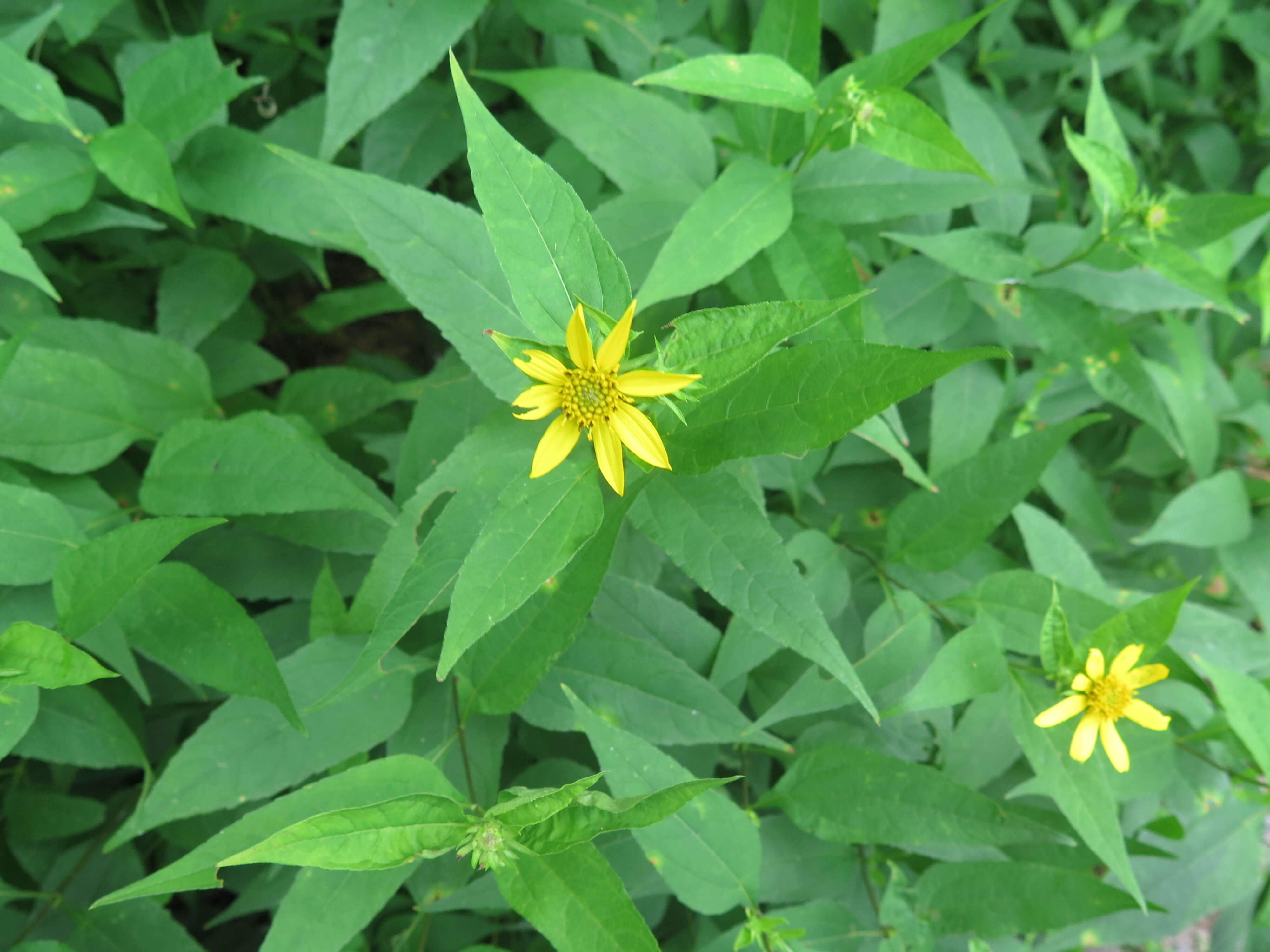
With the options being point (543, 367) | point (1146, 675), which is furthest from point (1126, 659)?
point (543, 367)

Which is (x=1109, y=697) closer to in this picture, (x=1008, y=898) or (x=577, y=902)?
(x=1008, y=898)

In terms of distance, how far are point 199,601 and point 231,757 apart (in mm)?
286

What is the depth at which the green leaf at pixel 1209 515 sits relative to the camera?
2.27m

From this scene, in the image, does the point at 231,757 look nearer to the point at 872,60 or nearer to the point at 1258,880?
the point at 872,60

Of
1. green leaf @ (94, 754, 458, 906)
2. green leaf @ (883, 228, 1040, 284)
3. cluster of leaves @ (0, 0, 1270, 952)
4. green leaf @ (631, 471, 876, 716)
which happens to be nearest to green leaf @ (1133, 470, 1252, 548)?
cluster of leaves @ (0, 0, 1270, 952)

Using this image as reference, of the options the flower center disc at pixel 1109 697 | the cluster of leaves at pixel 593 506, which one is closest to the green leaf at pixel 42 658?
the cluster of leaves at pixel 593 506

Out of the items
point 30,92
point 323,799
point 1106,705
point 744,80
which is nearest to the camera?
point 323,799

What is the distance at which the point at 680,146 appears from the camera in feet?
5.79

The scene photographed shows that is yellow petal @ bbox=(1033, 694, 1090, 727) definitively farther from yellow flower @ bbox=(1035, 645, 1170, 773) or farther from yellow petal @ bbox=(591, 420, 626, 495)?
yellow petal @ bbox=(591, 420, 626, 495)

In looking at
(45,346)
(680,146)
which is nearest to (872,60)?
(680,146)

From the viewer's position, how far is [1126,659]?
1.48 metres

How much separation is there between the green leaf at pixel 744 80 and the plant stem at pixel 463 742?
115 centimetres

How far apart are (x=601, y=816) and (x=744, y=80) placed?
1206 mm

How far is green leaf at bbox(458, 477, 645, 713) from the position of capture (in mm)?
1215
